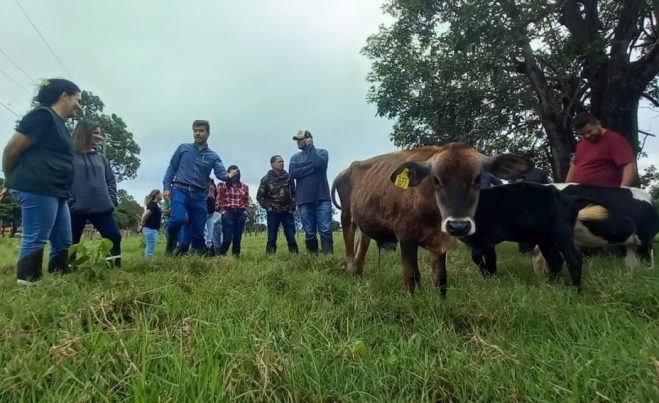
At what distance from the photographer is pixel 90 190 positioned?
5.00 meters

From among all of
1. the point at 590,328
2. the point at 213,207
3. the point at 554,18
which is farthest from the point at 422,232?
the point at 554,18

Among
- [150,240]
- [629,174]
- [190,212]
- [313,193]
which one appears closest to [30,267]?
[190,212]

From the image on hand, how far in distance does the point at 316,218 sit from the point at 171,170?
2.52 metres

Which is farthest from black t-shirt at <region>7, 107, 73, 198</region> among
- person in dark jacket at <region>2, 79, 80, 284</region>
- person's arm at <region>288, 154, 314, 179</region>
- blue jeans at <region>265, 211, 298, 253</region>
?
blue jeans at <region>265, 211, 298, 253</region>

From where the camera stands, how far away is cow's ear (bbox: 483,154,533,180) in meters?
4.33

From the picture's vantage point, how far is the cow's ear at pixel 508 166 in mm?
4328

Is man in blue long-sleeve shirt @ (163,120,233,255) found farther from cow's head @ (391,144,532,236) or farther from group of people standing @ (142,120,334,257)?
cow's head @ (391,144,532,236)

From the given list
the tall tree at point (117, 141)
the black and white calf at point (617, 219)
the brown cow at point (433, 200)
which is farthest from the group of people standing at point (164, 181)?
the tall tree at point (117, 141)

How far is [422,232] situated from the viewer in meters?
4.22

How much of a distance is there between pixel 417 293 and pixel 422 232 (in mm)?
663

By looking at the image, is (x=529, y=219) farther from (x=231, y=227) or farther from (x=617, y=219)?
(x=231, y=227)

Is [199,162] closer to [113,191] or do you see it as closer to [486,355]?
[113,191]

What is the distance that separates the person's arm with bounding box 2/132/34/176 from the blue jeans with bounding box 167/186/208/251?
2.61 metres

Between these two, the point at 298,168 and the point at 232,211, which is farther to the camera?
the point at 232,211
